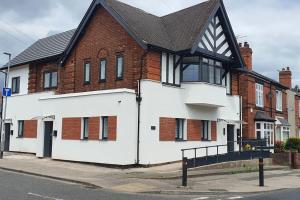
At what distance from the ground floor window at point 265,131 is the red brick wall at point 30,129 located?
17296mm

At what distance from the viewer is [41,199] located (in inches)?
462

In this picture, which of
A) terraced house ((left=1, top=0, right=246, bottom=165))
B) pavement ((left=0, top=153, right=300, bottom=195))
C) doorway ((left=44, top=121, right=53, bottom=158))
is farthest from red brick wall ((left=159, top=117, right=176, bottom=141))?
doorway ((left=44, top=121, right=53, bottom=158))

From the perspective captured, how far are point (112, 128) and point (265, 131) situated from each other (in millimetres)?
16837

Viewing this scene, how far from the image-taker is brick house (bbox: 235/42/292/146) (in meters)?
32.1

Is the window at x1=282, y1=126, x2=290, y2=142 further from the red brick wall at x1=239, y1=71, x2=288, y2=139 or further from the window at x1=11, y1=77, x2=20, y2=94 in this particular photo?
the window at x1=11, y1=77, x2=20, y2=94

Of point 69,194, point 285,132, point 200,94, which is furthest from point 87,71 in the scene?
point 285,132

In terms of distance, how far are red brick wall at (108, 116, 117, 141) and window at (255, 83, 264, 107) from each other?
643 inches

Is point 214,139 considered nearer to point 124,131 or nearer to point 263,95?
point 124,131

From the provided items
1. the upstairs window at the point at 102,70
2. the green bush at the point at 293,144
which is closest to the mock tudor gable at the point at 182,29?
the upstairs window at the point at 102,70

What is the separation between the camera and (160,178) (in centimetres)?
1748

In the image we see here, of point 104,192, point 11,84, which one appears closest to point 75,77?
point 11,84

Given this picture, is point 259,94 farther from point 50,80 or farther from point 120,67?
point 50,80

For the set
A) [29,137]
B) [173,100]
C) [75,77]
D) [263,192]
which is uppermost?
[75,77]

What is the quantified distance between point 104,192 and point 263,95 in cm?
2444
